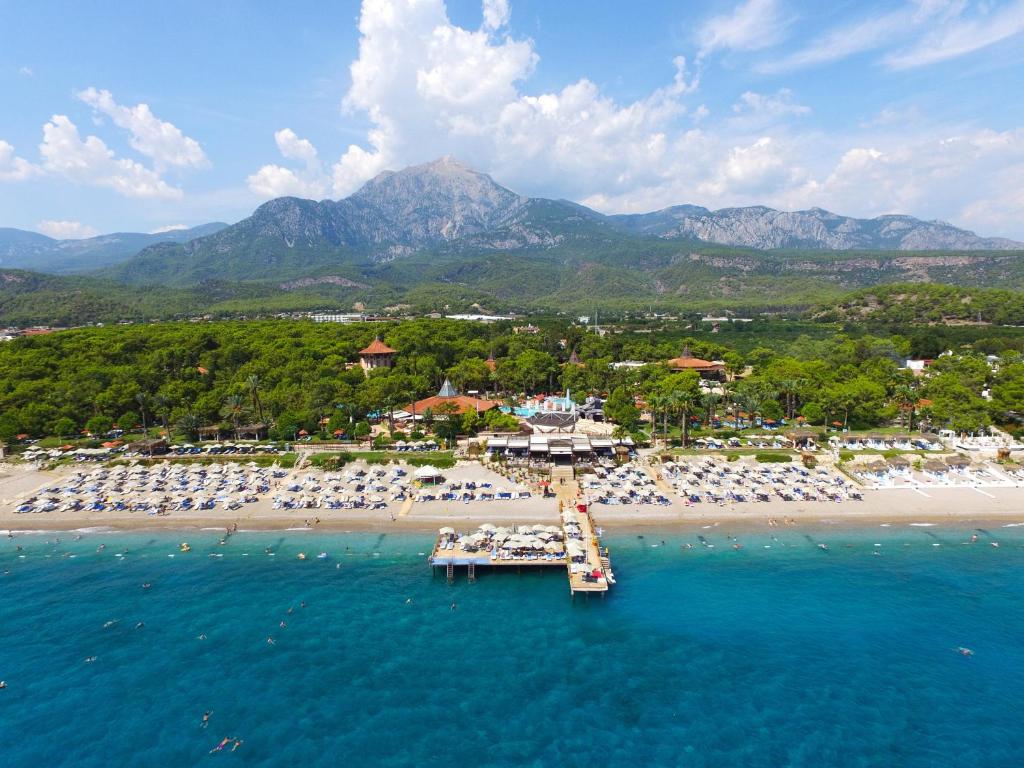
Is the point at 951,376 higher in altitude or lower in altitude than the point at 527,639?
higher

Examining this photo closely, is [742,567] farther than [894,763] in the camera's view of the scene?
Yes

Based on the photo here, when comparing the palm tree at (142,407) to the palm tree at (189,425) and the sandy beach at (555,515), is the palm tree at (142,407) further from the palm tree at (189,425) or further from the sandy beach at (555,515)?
the sandy beach at (555,515)

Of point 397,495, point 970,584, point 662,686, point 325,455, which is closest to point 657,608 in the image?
point 662,686

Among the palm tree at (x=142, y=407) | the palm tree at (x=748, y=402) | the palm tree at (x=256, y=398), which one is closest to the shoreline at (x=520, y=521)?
the palm tree at (x=142, y=407)

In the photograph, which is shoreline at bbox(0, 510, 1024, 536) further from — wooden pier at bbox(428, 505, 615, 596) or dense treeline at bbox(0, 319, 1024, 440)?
dense treeline at bbox(0, 319, 1024, 440)

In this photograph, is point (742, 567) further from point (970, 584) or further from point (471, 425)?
point (471, 425)

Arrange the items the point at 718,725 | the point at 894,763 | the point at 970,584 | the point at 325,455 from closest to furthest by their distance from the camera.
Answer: the point at 894,763 < the point at 718,725 < the point at 970,584 < the point at 325,455

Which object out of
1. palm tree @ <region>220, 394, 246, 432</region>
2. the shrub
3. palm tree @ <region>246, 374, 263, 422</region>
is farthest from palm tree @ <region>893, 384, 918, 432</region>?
palm tree @ <region>220, 394, 246, 432</region>
